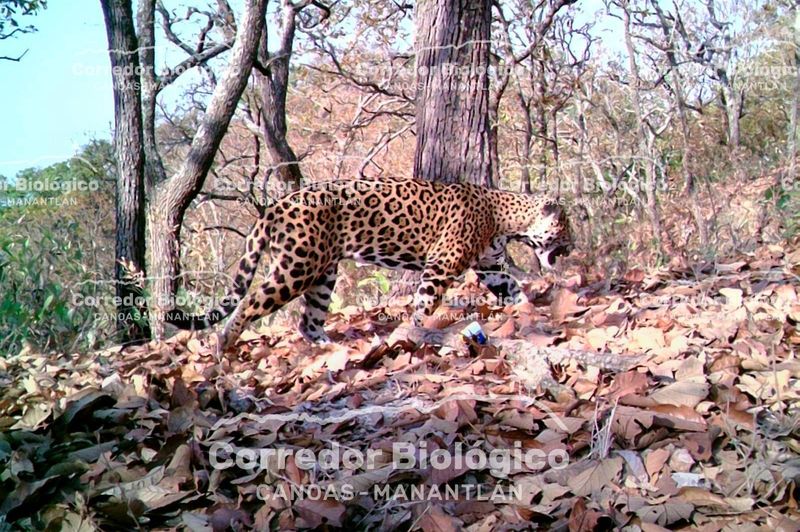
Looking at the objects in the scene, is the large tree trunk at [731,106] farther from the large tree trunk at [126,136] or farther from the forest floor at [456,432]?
the forest floor at [456,432]

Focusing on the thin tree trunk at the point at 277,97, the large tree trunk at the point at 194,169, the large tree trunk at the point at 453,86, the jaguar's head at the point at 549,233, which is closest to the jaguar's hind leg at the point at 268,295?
the large tree trunk at the point at 453,86

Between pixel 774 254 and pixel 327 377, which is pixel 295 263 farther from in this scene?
pixel 774 254

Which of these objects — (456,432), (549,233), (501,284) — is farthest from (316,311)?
(456,432)

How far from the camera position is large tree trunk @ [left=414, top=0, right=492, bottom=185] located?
7137 millimetres

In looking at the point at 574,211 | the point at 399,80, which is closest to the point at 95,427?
the point at 574,211

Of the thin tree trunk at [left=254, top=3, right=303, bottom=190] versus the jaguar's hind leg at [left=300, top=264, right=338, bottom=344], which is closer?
the jaguar's hind leg at [left=300, top=264, right=338, bottom=344]

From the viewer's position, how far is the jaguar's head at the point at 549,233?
283 inches

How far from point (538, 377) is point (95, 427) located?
2215 mm

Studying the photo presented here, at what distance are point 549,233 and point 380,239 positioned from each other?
176 centimetres

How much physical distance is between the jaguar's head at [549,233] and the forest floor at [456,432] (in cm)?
224

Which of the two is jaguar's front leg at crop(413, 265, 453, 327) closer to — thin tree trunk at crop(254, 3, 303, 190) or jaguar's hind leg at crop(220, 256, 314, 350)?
jaguar's hind leg at crop(220, 256, 314, 350)

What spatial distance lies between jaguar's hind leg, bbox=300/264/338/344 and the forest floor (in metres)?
1.32

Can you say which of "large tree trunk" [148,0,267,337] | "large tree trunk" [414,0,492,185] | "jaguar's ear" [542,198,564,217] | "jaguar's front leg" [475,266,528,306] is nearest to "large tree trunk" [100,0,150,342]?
"large tree trunk" [148,0,267,337]

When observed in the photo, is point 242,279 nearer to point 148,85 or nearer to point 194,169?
point 194,169
